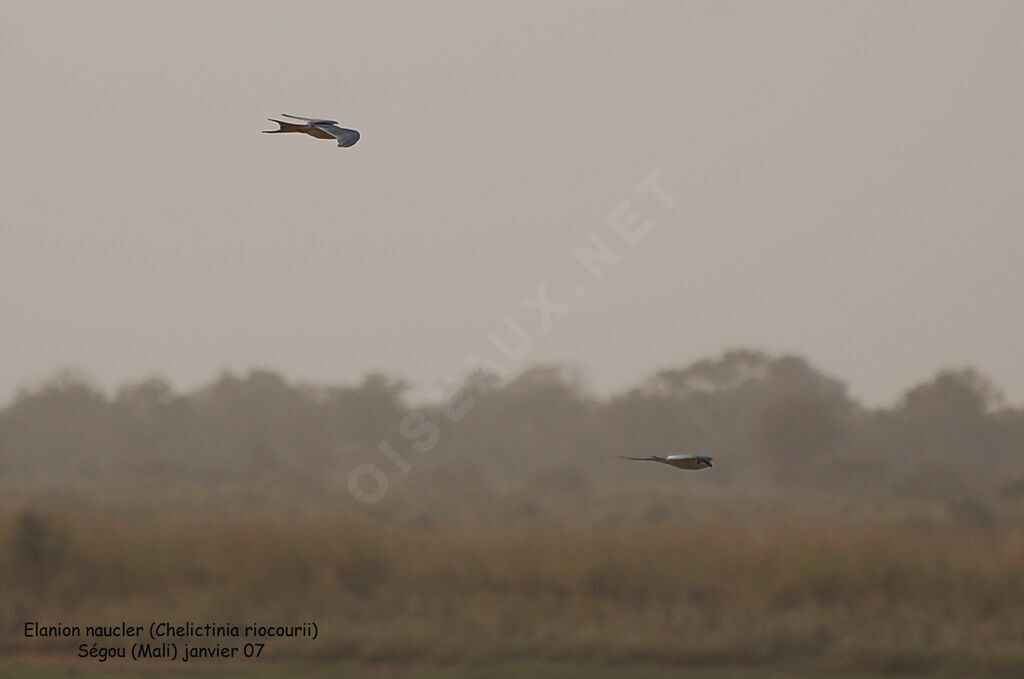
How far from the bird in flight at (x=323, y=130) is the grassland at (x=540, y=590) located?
1003cm

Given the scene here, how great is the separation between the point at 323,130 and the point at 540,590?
13307 mm

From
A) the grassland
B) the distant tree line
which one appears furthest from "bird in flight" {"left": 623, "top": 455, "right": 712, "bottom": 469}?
the distant tree line

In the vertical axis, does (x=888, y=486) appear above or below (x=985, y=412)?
below

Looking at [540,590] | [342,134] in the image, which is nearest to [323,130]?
[342,134]

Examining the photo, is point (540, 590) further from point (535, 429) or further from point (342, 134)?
point (535, 429)

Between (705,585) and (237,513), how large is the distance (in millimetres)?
7638

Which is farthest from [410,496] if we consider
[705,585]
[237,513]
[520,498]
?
[705,585]

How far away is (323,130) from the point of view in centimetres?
274

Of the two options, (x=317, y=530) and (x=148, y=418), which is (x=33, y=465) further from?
(x=317, y=530)

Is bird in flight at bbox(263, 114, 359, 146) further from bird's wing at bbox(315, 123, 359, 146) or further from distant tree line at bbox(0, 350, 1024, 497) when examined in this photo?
distant tree line at bbox(0, 350, 1024, 497)

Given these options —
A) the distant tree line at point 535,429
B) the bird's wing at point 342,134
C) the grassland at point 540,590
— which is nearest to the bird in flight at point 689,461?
the bird's wing at point 342,134

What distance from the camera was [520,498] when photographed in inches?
1022

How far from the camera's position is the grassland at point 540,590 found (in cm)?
1293

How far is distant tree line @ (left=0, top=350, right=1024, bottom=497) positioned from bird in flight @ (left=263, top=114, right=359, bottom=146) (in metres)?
26.7
